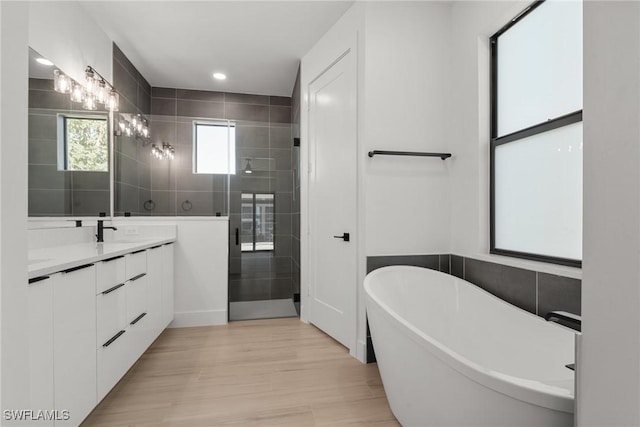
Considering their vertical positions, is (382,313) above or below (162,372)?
above

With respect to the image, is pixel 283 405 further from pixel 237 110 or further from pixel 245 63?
pixel 237 110

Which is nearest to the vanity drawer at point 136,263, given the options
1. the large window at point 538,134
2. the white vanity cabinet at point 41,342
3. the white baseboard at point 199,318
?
the white vanity cabinet at point 41,342

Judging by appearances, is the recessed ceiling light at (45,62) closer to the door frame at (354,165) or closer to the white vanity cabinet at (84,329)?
the white vanity cabinet at (84,329)

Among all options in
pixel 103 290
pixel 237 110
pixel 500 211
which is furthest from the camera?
pixel 237 110

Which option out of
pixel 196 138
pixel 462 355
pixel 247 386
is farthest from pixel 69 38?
pixel 462 355

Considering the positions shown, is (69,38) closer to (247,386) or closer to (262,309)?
(247,386)

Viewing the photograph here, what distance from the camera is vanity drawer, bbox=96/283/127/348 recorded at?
58.7 inches

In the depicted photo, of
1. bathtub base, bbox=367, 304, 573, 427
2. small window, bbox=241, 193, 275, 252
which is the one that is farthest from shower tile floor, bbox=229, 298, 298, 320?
bathtub base, bbox=367, 304, 573, 427

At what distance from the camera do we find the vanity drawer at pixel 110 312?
1.49 metres

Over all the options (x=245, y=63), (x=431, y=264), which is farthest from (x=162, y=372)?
(x=245, y=63)

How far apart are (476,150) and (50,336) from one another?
8.02ft

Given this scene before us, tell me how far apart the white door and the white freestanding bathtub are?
59 cm

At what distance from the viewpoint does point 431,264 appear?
7.61ft

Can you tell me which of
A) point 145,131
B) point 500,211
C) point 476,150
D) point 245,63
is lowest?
point 500,211
